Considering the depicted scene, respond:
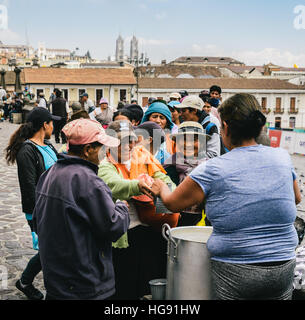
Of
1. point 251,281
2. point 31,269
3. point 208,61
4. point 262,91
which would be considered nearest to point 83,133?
point 251,281

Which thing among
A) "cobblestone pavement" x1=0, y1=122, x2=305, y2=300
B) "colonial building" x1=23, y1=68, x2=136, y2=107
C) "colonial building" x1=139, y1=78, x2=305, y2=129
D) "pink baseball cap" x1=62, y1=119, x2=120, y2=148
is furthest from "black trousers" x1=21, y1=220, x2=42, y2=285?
"colonial building" x1=139, y1=78, x2=305, y2=129

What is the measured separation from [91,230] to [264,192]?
3.32ft

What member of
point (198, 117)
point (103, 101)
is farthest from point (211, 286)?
point (103, 101)

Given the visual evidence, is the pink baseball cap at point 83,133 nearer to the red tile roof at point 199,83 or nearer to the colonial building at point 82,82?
the colonial building at point 82,82

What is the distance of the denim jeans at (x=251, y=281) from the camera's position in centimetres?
244

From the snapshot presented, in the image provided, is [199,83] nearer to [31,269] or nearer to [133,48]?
[31,269]

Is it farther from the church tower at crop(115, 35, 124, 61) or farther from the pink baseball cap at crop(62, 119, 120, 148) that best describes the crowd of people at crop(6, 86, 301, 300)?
the church tower at crop(115, 35, 124, 61)

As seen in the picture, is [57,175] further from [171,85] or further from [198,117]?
[171,85]

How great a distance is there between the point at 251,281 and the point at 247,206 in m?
0.42

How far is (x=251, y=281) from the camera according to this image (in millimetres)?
2438

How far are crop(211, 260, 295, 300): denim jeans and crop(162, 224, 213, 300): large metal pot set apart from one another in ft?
0.72

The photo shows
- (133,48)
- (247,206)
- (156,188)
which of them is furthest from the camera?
(133,48)
